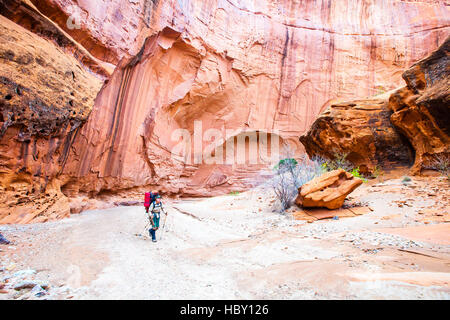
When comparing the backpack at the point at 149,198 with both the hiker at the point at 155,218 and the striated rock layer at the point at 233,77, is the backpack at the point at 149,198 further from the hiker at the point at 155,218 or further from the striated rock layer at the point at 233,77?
the striated rock layer at the point at 233,77

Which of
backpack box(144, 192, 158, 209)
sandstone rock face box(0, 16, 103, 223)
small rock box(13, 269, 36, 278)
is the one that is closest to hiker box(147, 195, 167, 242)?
backpack box(144, 192, 158, 209)

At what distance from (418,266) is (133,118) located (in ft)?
43.3

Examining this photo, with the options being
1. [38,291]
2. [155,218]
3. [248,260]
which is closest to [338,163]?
[248,260]

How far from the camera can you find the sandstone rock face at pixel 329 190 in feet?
22.1

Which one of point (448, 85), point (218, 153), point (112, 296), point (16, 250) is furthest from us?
point (218, 153)

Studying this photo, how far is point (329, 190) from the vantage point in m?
6.90

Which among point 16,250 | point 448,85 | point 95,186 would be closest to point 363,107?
point 448,85

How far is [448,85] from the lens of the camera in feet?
23.5

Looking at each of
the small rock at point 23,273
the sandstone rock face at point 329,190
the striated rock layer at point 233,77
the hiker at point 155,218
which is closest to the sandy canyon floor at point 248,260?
the small rock at point 23,273

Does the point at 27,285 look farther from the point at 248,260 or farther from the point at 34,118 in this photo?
the point at 34,118

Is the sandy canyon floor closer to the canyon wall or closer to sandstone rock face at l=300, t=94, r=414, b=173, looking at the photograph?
sandstone rock face at l=300, t=94, r=414, b=173

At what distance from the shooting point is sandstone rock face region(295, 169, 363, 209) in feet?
22.1

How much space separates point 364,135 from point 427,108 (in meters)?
2.50
